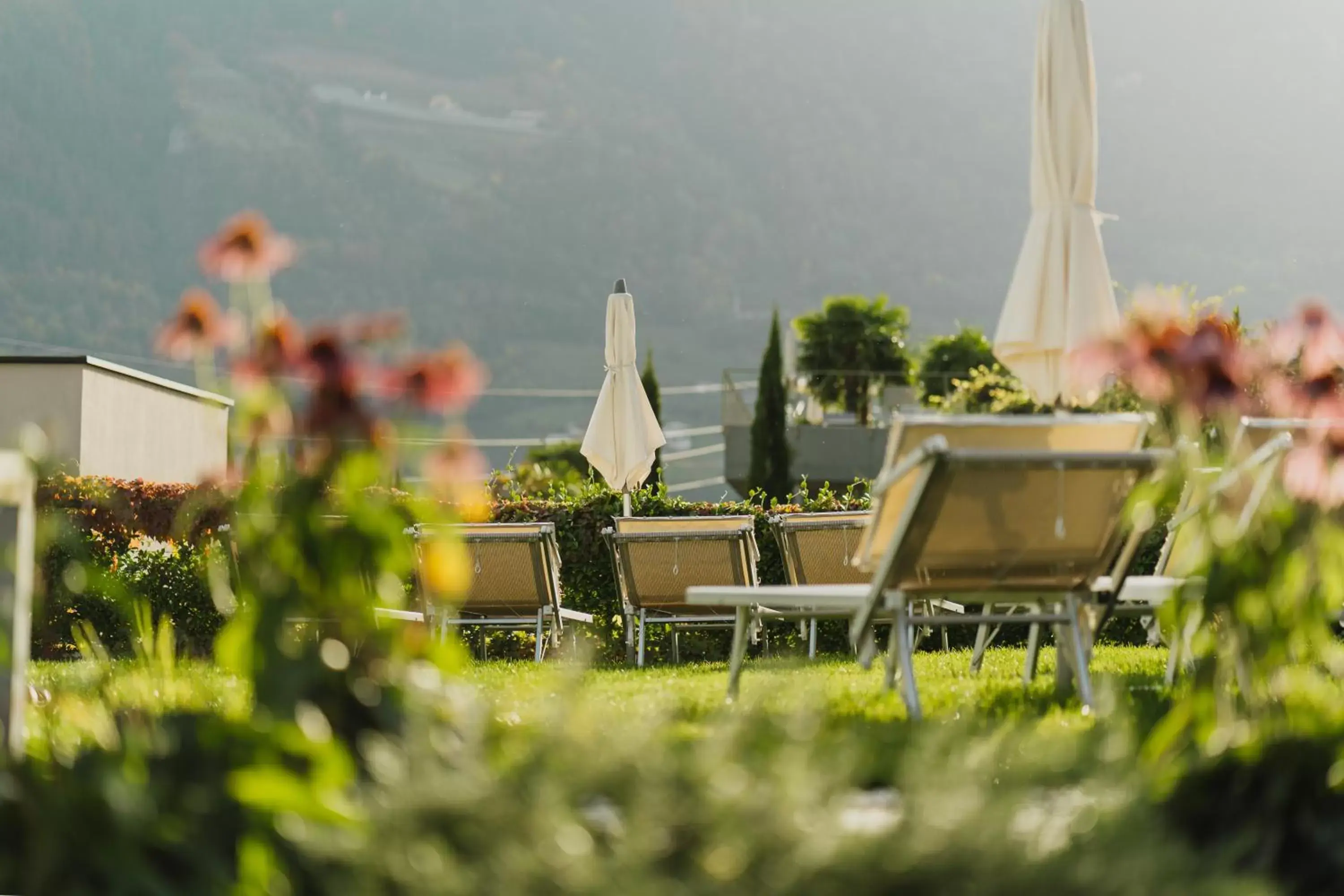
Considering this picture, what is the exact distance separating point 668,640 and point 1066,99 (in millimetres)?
4004

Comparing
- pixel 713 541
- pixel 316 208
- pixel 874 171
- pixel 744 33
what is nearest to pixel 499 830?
pixel 713 541

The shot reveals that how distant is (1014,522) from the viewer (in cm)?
381

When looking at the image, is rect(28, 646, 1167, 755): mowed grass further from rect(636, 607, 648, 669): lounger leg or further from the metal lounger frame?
the metal lounger frame

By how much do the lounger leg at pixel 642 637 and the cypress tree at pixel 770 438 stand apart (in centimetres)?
1933

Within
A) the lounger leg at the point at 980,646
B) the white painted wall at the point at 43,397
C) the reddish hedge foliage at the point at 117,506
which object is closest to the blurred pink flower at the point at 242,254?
the lounger leg at the point at 980,646

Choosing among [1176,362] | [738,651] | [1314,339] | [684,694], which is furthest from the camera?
[684,694]

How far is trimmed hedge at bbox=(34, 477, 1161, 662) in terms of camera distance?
28.6 feet

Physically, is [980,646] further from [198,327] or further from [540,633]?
[198,327]

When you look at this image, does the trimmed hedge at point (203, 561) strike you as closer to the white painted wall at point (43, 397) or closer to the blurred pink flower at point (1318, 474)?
the blurred pink flower at point (1318, 474)

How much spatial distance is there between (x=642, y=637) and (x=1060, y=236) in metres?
2.97

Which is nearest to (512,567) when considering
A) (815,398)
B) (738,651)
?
(738,651)

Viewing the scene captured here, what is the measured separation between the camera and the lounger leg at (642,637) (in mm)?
7697

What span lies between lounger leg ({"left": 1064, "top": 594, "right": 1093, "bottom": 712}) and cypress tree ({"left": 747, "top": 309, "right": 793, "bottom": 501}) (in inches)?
915

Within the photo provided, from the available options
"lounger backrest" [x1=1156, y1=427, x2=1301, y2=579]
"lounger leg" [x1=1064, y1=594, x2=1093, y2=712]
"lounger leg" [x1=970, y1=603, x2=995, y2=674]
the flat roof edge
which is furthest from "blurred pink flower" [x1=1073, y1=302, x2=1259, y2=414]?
the flat roof edge
